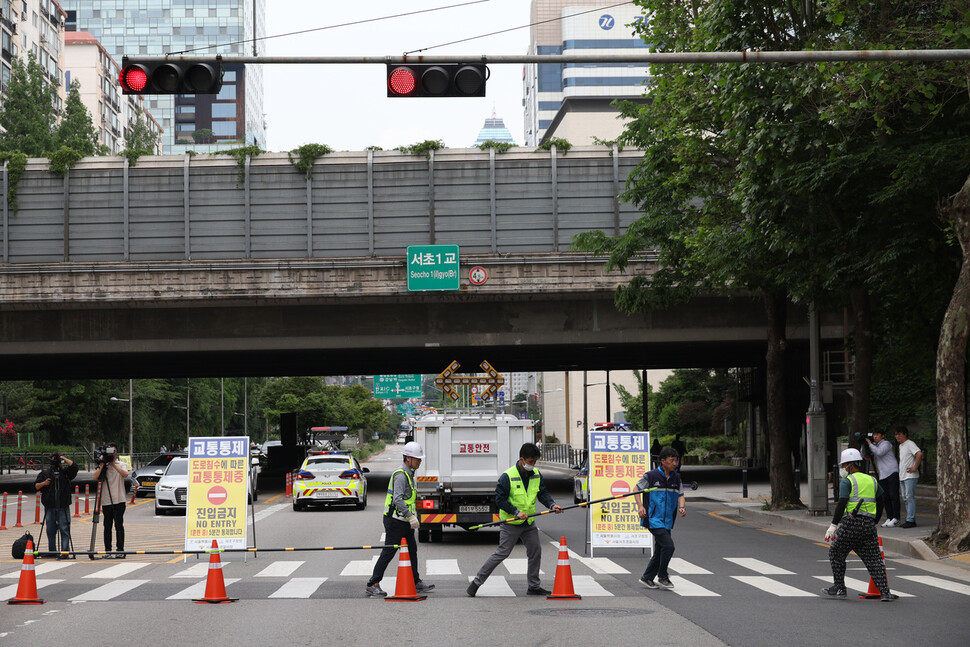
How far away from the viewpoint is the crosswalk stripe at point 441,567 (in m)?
15.8

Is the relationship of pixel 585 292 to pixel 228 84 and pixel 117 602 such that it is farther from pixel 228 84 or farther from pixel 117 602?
pixel 228 84

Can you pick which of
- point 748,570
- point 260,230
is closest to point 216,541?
point 748,570

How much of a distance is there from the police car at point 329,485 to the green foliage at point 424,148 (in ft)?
38.0

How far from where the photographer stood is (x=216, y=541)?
56.1 feet

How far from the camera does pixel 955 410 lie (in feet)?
58.3

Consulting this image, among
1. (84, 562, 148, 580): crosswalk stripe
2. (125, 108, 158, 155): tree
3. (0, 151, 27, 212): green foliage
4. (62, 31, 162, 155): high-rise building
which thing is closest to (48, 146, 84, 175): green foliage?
(0, 151, 27, 212): green foliage

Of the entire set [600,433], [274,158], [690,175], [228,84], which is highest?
[228,84]

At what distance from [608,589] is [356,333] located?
923 inches

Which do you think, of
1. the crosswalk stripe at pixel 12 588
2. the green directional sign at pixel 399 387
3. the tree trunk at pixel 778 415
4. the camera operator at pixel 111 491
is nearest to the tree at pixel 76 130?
the green directional sign at pixel 399 387

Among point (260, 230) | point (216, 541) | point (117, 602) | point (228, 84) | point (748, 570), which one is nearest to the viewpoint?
point (117, 602)

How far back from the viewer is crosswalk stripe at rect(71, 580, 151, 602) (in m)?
13.3

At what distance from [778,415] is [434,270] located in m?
11.9

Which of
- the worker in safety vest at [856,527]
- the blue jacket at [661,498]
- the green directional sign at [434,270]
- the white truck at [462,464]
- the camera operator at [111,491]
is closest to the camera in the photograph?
the worker in safety vest at [856,527]

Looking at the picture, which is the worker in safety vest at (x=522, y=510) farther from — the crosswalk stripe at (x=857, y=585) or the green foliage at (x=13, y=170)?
the green foliage at (x=13, y=170)
